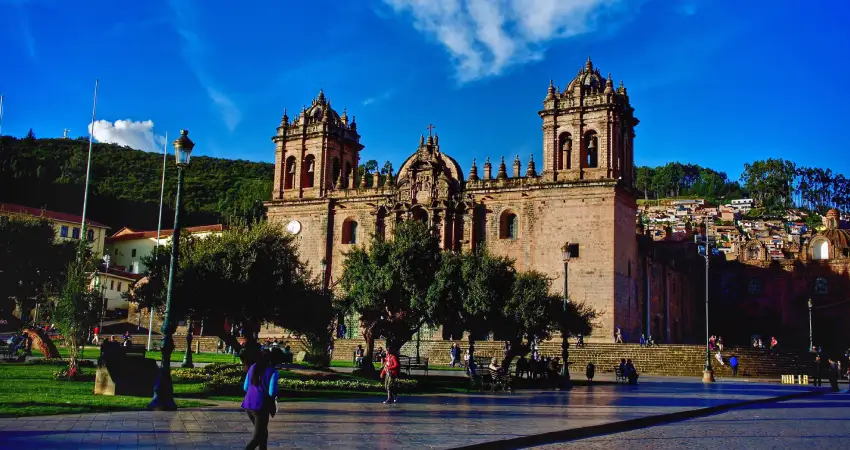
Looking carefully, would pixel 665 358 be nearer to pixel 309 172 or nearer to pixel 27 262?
pixel 309 172

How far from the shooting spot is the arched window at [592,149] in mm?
49375

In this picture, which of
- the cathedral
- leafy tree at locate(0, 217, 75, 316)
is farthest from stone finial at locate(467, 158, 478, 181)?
leafy tree at locate(0, 217, 75, 316)

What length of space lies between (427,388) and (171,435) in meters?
13.3

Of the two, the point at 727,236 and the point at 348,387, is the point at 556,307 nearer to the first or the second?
the point at 348,387

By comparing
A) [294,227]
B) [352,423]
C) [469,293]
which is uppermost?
[294,227]

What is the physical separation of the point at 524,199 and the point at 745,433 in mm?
35976

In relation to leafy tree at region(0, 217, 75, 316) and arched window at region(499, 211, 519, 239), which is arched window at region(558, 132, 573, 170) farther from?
leafy tree at region(0, 217, 75, 316)

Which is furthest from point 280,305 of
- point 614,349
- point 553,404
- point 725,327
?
point 725,327

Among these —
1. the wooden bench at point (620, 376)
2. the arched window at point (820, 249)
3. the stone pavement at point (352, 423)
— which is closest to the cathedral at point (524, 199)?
the wooden bench at point (620, 376)

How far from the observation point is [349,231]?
56688mm

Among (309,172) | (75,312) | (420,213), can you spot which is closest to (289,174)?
(309,172)

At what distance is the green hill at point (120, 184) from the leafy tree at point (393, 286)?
174 ft

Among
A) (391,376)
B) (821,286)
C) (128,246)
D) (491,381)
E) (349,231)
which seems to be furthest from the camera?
(128,246)

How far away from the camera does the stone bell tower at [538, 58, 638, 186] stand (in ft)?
159
